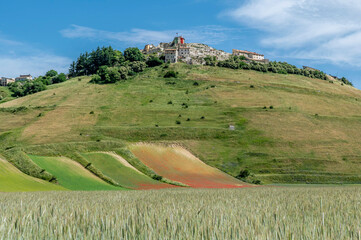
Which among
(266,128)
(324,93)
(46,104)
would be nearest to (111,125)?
(46,104)

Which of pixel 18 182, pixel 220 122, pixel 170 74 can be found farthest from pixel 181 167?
pixel 170 74

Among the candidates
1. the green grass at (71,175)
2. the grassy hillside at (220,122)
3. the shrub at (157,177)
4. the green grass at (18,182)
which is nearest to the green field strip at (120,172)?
the shrub at (157,177)

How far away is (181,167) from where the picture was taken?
97.9 m

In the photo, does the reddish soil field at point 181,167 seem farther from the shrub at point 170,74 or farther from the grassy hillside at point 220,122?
the shrub at point 170,74

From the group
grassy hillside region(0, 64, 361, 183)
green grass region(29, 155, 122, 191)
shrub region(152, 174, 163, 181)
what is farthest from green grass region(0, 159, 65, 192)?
grassy hillside region(0, 64, 361, 183)

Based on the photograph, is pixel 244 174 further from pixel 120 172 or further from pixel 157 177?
pixel 120 172

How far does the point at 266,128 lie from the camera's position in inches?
5089

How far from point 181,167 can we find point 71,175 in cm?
3186

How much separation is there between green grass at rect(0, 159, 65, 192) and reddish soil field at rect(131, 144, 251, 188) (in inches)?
1222

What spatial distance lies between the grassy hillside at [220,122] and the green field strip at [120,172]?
1589cm

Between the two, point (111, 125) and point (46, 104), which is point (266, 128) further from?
point (46, 104)

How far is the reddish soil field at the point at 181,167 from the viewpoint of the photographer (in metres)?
87.4

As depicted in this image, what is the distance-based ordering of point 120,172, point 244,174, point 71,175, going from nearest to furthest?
1. point 71,175
2. point 120,172
3. point 244,174

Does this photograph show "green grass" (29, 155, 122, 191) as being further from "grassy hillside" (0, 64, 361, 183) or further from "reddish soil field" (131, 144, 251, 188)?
"grassy hillside" (0, 64, 361, 183)
